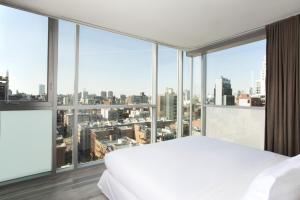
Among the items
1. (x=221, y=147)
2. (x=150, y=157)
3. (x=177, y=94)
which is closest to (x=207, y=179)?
(x=150, y=157)

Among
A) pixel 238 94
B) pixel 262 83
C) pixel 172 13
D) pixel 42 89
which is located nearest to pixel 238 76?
pixel 238 94

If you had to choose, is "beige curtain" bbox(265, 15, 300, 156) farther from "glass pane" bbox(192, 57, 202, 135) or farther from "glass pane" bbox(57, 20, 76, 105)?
"glass pane" bbox(57, 20, 76, 105)

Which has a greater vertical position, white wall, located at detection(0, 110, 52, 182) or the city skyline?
the city skyline

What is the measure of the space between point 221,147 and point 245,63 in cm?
199

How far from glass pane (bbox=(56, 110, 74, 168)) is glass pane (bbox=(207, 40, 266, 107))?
9.83ft

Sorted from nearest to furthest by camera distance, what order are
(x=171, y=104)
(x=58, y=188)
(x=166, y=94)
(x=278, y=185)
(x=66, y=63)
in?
(x=278, y=185)
(x=58, y=188)
(x=66, y=63)
(x=166, y=94)
(x=171, y=104)

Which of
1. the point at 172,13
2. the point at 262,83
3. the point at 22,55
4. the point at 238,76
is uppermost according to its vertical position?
the point at 172,13

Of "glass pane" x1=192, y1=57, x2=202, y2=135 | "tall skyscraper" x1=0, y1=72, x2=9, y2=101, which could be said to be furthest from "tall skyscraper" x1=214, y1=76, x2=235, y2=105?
"tall skyscraper" x1=0, y1=72, x2=9, y2=101

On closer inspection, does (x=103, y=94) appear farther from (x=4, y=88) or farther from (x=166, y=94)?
(x=166, y=94)

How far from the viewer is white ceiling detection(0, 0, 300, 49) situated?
7.39 feet

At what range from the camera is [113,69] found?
338 cm

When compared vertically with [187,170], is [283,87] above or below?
above

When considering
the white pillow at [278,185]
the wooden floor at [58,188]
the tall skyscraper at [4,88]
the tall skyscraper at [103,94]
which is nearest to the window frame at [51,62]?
the tall skyscraper at [4,88]

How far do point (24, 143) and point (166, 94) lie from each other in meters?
2.90
